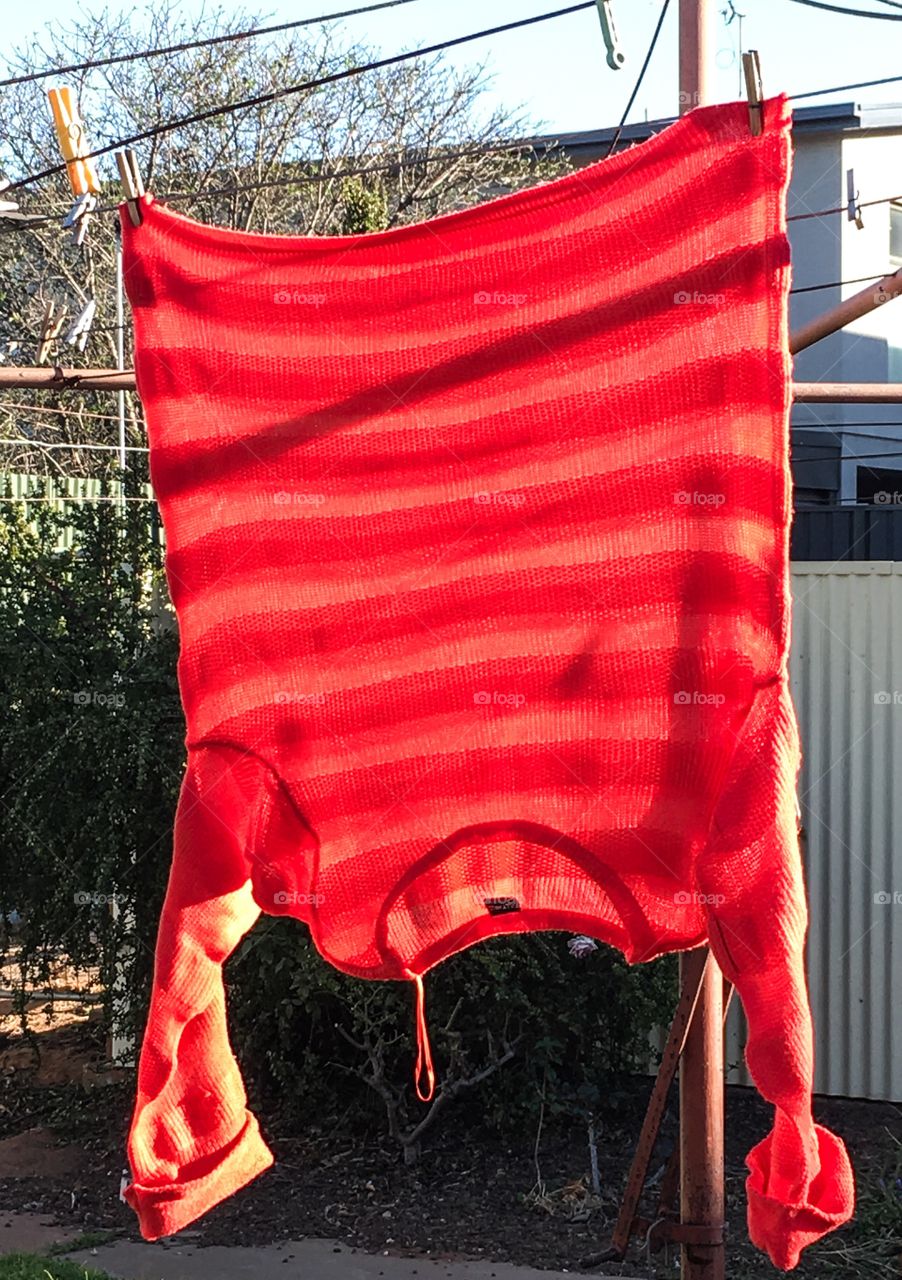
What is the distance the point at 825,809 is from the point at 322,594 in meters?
4.15

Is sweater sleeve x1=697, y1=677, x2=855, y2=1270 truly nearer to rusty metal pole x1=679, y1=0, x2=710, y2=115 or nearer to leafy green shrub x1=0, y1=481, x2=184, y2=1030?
rusty metal pole x1=679, y1=0, x2=710, y2=115

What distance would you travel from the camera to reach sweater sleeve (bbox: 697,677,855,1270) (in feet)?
7.30

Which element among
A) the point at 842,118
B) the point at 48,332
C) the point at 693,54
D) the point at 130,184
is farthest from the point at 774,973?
the point at 842,118

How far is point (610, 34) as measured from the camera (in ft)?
13.8

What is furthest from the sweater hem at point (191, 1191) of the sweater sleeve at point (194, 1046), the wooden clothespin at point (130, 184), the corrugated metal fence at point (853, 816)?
the corrugated metal fence at point (853, 816)

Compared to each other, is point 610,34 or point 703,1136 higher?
point 610,34

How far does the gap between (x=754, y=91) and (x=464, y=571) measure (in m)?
0.93

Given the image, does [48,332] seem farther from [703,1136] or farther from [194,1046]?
[194,1046]

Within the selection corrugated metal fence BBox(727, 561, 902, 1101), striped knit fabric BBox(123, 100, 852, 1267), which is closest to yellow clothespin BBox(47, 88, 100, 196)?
striped knit fabric BBox(123, 100, 852, 1267)

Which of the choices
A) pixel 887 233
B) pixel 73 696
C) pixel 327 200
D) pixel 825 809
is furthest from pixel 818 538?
pixel 73 696

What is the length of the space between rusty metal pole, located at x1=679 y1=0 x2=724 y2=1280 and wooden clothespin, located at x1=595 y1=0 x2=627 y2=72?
8.36 feet

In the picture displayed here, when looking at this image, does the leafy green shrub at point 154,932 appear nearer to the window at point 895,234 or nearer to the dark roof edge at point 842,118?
the dark roof edge at point 842,118

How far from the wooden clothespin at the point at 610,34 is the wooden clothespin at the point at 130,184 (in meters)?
2.00

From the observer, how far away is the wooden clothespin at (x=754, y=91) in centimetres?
236
